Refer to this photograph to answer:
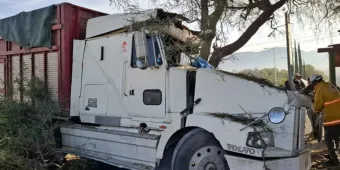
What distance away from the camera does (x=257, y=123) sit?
4.11m

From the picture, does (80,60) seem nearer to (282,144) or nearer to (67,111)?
(67,111)

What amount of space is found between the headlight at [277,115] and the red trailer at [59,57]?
11.5ft

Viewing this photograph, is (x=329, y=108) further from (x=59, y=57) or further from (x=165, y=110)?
(x=59, y=57)

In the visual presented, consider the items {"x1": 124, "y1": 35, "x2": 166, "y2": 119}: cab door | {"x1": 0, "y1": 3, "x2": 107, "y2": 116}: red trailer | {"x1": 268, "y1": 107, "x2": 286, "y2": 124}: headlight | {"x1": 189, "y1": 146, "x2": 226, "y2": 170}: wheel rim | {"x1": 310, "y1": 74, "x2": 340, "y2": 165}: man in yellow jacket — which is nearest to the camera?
{"x1": 268, "y1": 107, "x2": 286, "y2": 124}: headlight

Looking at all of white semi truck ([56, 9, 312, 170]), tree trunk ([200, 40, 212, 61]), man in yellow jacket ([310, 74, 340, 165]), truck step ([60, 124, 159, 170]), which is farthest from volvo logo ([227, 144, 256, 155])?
man in yellow jacket ([310, 74, 340, 165])

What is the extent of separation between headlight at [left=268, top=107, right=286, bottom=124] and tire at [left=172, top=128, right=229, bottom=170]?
0.69 m

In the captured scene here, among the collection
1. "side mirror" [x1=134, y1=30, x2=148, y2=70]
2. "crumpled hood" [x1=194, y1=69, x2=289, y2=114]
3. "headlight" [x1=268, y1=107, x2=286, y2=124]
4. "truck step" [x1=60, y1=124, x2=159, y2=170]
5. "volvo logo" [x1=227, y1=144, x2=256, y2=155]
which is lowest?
"truck step" [x1=60, y1=124, x2=159, y2=170]

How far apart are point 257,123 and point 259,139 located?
7.1 inches

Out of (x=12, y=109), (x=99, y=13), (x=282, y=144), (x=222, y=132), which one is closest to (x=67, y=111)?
(x=12, y=109)

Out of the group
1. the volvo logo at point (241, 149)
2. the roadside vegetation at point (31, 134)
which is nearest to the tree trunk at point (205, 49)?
the volvo logo at point (241, 149)

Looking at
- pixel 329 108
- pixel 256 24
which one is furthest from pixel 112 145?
pixel 256 24

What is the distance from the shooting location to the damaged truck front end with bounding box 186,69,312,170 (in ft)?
13.3

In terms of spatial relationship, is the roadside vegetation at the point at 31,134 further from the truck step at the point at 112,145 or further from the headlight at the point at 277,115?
the headlight at the point at 277,115

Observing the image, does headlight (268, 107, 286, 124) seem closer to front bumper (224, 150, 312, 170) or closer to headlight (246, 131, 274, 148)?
headlight (246, 131, 274, 148)
